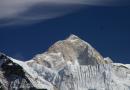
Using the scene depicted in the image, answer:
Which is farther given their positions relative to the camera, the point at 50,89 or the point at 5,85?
the point at 50,89

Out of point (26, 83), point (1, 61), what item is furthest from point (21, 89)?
point (1, 61)

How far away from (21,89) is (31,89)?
257cm

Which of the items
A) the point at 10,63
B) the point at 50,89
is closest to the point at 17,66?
the point at 10,63

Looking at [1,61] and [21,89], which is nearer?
[21,89]

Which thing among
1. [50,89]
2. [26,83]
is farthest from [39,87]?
[50,89]

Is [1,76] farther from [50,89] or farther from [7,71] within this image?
Result: [50,89]

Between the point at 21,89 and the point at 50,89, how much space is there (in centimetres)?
1853

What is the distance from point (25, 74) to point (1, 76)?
17.3ft

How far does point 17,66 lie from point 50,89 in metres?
12.7

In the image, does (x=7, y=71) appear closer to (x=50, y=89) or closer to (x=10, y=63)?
(x=10, y=63)

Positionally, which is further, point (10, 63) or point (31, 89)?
point (10, 63)

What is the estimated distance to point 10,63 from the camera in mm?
156750

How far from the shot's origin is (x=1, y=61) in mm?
157625

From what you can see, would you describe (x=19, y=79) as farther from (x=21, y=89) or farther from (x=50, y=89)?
(x=50, y=89)
